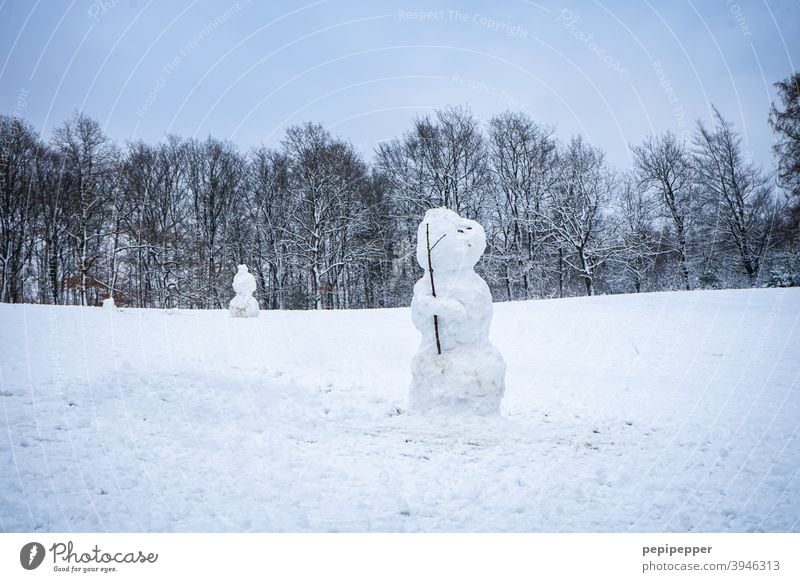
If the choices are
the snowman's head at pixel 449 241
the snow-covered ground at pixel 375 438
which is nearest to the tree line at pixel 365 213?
the snow-covered ground at pixel 375 438

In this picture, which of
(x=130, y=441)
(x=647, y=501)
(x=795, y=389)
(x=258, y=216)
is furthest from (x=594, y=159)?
(x=130, y=441)

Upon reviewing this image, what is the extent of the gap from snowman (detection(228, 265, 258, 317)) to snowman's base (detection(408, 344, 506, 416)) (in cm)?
1227

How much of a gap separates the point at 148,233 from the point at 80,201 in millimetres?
3946

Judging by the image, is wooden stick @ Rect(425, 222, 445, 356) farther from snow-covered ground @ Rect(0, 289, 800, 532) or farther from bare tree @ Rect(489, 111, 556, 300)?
bare tree @ Rect(489, 111, 556, 300)

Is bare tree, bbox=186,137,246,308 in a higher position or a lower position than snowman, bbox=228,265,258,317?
higher

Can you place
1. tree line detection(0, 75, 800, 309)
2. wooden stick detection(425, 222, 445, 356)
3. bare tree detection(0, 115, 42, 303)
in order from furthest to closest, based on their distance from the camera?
tree line detection(0, 75, 800, 309)
bare tree detection(0, 115, 42, 303)
wooden stick detection(425, 222, 445, 356)

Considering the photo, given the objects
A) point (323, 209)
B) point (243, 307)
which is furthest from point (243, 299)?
point (323, 209)

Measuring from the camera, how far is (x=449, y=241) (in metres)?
6.68

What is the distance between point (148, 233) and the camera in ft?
78.6

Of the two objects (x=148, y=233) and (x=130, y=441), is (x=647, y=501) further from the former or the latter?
(x=148, y=233)

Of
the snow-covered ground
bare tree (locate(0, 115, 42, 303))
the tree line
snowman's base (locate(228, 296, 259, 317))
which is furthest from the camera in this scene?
the tree line

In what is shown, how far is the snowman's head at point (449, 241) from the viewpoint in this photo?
22.0 feet

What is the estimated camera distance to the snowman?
55.9ft

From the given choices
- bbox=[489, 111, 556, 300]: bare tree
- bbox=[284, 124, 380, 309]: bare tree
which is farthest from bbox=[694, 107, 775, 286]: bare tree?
bbox=[284, 124, 380, 309]: bare tree
